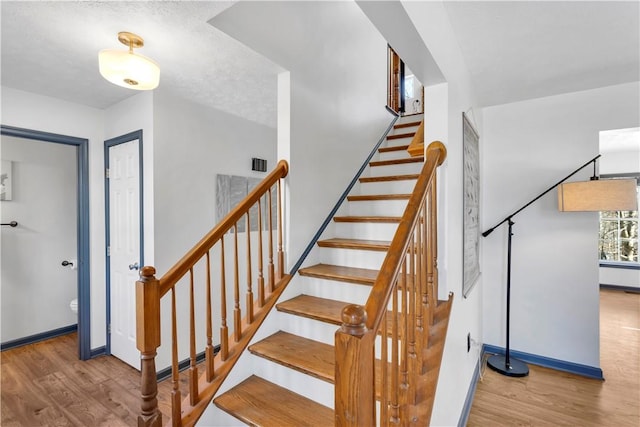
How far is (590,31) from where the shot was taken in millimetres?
1851

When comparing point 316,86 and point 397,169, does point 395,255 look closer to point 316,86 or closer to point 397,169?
point 316,86

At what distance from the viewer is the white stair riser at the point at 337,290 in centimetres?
201

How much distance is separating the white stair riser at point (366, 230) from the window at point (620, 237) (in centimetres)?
529

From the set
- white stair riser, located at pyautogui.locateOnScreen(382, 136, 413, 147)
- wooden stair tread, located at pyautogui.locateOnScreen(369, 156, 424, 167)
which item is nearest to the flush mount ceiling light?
wooden stair tread, located at pyautogui.locateOnScreen(369, 156, 424, 167)

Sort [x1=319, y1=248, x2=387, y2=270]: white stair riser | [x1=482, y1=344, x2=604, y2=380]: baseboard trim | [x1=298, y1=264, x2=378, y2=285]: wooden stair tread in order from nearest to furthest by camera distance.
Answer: [x1=298, y1=264, x2=378, y2=285]: wooden stair tread, [x1=319, y1=248, x2=387, y2=270]: white stair riser, [x1=482, y1=344, x2=604, y2=380]: baseboard trim

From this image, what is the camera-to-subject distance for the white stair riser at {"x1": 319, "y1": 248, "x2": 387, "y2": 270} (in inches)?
88.4

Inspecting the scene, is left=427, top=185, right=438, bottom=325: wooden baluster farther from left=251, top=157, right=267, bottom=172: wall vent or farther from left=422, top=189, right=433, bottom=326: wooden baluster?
left=251, top=157, right=267, bottom=172: wall vent

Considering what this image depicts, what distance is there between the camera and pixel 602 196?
2361mm

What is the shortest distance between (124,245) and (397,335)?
2.75 m

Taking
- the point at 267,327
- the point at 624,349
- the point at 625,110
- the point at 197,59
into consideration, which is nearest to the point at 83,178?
the point at 197,59

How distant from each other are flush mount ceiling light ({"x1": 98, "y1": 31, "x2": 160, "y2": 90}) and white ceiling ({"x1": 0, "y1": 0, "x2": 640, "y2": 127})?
7 centimetres

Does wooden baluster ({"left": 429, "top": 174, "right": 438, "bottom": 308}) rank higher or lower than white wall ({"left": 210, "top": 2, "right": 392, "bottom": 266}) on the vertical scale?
lower

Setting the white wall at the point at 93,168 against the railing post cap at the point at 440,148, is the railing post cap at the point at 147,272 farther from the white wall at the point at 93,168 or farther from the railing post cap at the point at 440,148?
the white wall at the point at 93,168

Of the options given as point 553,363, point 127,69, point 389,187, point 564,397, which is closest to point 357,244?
point 389,187
